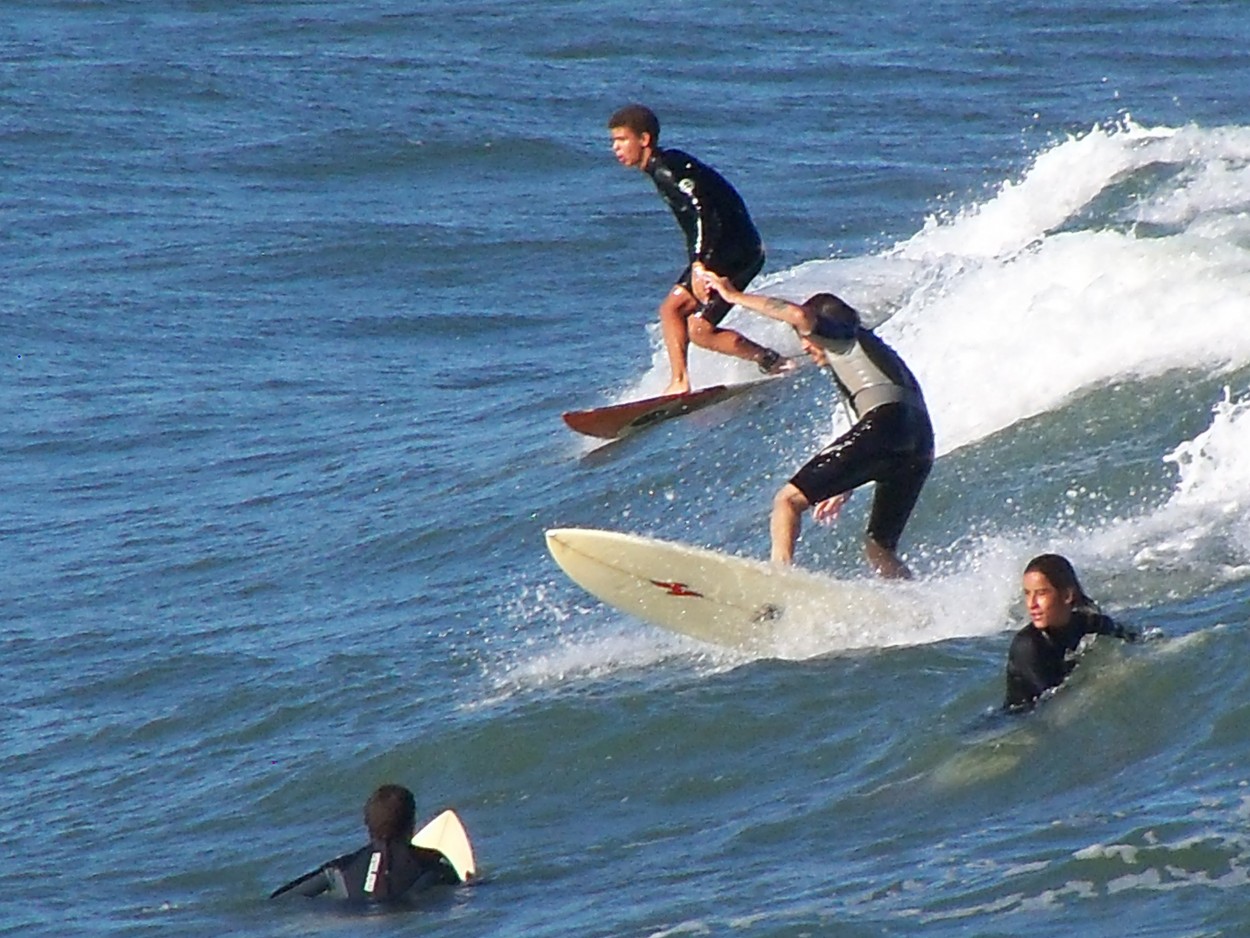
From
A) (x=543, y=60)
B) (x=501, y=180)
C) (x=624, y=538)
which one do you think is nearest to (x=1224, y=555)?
(x=624, y=538)

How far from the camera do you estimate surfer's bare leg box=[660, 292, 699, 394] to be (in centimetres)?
1315

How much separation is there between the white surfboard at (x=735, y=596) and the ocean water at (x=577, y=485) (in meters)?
0.05

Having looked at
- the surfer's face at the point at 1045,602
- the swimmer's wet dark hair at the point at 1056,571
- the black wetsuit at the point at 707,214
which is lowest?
the surfer's face at the point at 1045,602

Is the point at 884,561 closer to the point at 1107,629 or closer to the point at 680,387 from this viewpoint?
the point at 1107,629

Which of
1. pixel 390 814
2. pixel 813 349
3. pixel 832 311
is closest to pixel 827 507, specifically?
pixel 813 349

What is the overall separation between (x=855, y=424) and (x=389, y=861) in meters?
2.99

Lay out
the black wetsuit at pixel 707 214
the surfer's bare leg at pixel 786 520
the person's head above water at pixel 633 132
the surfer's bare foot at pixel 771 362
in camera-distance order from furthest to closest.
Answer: the surfer's bare foot at pixel 771 362
the black wetsuit at pixel 707 214
the person's head above water at pixel 633 132
the surfer's bare leg at pixel 786 520

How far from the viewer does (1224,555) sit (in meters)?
10.2

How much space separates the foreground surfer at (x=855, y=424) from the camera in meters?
9.70

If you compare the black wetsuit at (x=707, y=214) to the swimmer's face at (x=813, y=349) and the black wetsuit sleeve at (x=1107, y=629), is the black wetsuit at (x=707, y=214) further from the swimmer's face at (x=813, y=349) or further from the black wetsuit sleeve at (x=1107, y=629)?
the black wetsuit sleeve at (x=1107, y=629)

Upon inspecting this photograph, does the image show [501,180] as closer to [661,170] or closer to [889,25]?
[889,25]

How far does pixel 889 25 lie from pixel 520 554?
1786 centimetres

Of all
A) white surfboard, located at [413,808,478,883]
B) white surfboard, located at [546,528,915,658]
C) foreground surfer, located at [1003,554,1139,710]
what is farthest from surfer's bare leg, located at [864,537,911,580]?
white surfboard, located at [413,808,478,883]

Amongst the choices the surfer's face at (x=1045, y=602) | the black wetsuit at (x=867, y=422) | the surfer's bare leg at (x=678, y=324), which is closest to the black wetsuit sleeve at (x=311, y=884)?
the surfer's face at (x=1045, y=602)
